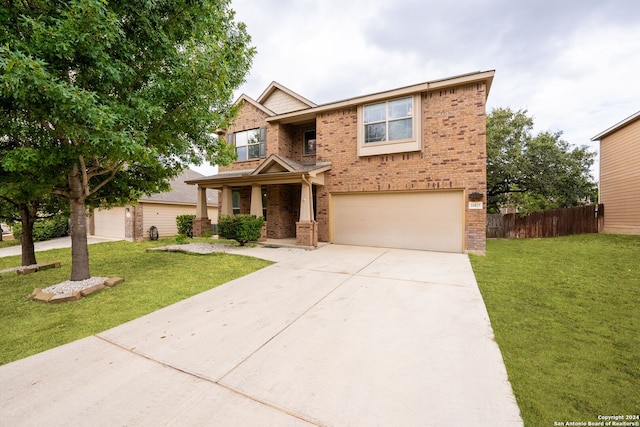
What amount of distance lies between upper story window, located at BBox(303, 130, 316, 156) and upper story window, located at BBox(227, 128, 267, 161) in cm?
212

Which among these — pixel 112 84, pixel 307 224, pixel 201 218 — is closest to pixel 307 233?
pixel 307 224

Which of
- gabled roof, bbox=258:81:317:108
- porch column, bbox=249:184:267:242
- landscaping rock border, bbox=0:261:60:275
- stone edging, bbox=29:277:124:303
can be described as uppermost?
gabled roof, bbox=258:81:317:108

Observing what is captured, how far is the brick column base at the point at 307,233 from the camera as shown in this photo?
991 centimetres

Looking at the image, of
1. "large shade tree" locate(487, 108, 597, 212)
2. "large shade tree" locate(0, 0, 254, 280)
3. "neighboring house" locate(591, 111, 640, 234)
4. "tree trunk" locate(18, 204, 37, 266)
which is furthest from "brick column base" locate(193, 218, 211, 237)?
"neighboring house" locate(591, 111, 640, 234)

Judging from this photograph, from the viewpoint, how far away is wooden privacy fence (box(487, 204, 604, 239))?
1185 cm

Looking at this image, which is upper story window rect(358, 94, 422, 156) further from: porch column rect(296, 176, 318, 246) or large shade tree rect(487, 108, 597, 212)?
large shade tree rect(487, 108, 597, 212)

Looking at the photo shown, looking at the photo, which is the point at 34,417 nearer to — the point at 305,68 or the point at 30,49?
the point at 30,49

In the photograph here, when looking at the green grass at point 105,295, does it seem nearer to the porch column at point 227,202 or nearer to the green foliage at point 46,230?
the porch column at point 227,202

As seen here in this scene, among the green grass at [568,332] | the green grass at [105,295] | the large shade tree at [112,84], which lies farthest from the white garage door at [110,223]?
the green grass at [568,332]

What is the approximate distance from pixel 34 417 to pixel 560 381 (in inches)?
179

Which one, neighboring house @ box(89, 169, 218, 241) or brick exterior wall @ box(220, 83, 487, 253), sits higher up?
brick exterior wall @ box(220, 83, 487, 253)

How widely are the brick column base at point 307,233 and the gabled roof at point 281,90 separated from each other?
6.97m

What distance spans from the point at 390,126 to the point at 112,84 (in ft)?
28.0

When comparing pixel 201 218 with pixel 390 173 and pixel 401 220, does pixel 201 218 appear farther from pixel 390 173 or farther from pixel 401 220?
pixel 401 220
